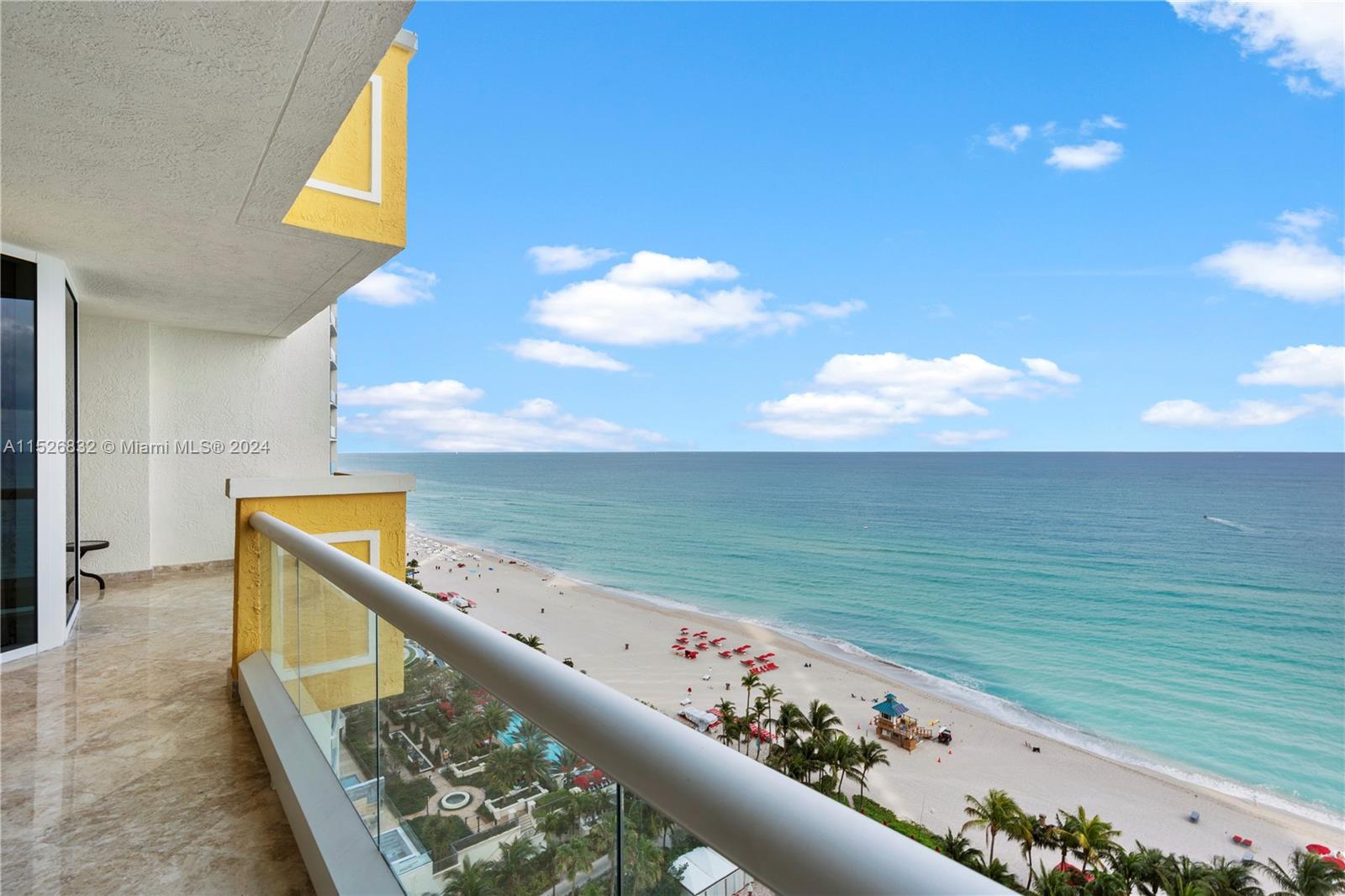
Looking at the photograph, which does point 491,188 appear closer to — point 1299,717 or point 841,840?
point 1299,717

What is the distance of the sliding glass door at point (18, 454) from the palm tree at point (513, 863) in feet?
17.2

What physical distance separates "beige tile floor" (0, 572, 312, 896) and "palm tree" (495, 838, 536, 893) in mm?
1400

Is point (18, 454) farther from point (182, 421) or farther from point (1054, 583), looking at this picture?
point (1054, 583)

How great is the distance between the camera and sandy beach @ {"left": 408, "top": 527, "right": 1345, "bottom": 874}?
1369cm

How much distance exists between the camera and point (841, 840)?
0.45m

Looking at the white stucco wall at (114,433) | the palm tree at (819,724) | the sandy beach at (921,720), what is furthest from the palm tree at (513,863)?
the palm tree at (819,724)

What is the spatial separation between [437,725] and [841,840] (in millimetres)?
1100

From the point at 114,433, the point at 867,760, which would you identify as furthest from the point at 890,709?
the point at 114,433

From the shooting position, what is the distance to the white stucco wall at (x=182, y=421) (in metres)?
6.91

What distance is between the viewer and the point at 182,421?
750 centimetres

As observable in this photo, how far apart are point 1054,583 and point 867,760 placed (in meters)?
26.2

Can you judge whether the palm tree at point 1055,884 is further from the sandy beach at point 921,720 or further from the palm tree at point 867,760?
the palm tree at point 867,760

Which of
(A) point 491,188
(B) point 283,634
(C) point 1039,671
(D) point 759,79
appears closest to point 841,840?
(B) point 283,634

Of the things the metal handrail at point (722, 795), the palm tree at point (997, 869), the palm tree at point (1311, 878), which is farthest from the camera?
the palm tree at point (1311, 878)
